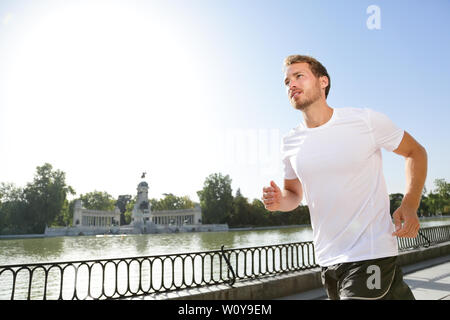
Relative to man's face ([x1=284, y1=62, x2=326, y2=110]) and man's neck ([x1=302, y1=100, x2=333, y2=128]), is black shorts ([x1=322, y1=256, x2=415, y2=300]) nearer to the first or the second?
man's neck ([x1=302, y1=100, x2=333, y2=128])

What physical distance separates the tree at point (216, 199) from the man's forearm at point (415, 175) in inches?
2978

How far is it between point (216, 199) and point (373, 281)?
7711cm

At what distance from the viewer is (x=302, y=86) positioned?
6.18 feet

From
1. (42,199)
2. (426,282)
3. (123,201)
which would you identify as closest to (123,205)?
(123,201)

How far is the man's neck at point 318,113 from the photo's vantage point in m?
1.88

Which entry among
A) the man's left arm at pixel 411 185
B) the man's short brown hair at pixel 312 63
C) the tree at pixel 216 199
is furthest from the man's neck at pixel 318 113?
the tree at pixel 216 199

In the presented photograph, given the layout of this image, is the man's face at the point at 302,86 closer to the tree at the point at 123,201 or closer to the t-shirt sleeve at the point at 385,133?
the t-shirt sleeve at the point at 385,133

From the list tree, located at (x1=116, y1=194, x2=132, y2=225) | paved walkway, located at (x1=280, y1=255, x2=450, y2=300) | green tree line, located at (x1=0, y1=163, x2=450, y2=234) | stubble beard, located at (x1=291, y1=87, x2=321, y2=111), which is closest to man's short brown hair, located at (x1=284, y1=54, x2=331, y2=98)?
stubble beard, located at (x1=291, y1=87, x2=321, y2=111)

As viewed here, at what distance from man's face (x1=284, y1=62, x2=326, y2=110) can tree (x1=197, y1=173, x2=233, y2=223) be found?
248 ft

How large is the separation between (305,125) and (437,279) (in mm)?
7163

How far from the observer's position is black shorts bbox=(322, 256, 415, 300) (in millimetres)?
1545
